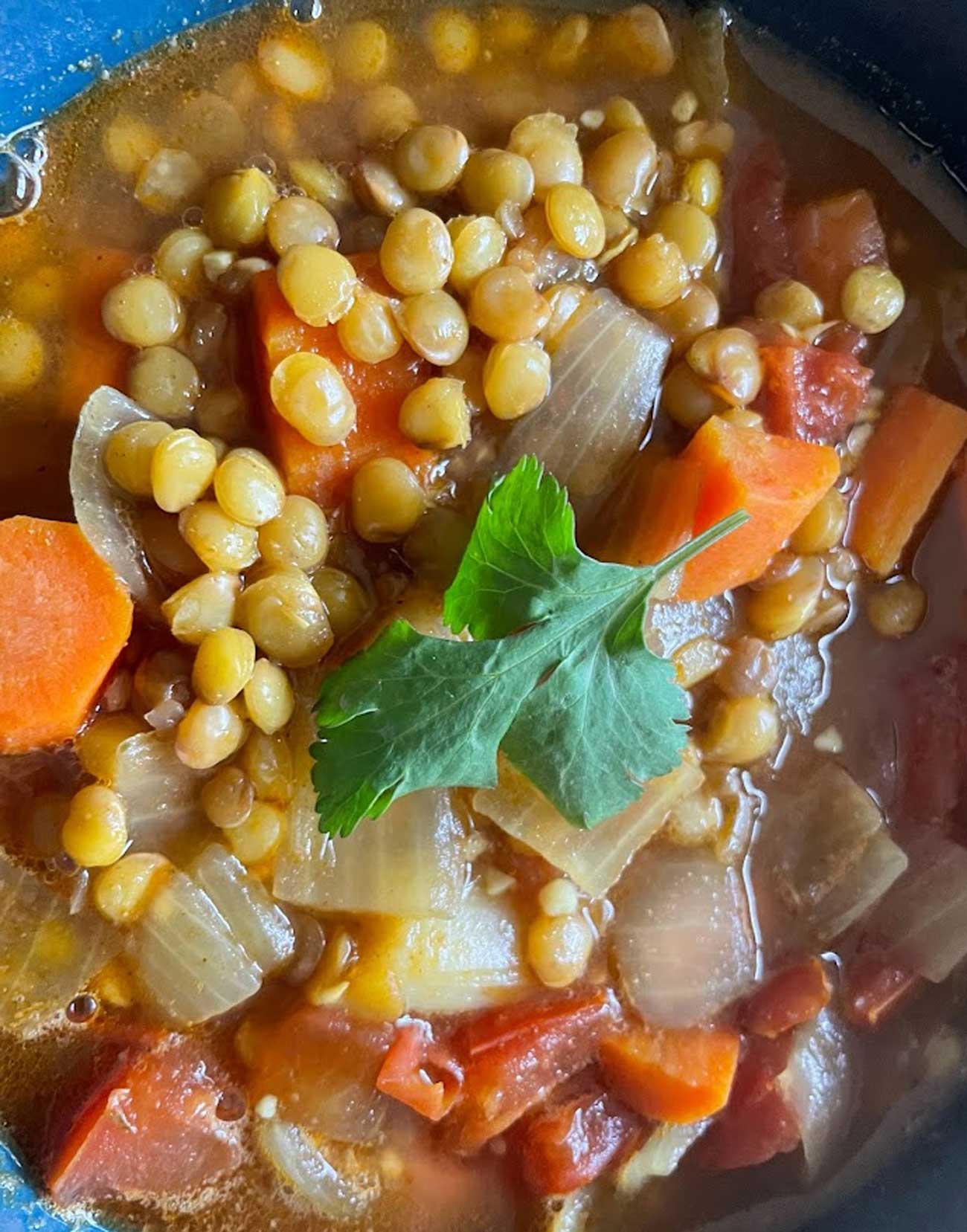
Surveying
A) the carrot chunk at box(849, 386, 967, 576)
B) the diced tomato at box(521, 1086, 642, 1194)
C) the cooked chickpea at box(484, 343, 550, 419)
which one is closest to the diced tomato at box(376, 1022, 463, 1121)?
the diced tomato at box(521, 1086, 642, 1194)

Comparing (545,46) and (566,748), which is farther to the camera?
(545,46)

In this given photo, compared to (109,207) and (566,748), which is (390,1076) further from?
(109,207)

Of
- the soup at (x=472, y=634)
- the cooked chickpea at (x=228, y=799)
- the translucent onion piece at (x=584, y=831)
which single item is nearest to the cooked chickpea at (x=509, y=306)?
the soup at (x=472, y=634)

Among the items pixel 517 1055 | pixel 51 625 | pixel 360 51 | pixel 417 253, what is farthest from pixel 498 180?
pixel 517 1055

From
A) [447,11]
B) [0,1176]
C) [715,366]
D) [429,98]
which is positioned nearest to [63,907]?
[0,1176]

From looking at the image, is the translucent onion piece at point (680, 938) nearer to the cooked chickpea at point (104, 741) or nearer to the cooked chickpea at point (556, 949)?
the cooked chickpea at point (556, 949)

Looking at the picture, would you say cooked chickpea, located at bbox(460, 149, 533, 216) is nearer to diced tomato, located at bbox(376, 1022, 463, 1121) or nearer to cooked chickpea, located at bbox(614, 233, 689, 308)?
cooked chickpea, located at bbox(614, 233, 689, 308)
